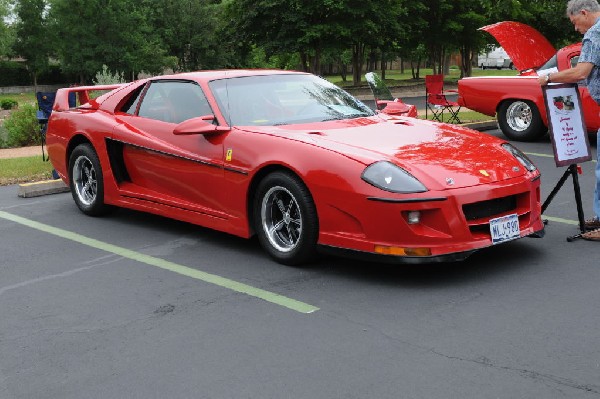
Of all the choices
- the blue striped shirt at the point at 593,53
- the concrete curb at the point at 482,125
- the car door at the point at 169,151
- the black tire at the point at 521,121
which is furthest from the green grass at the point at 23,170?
the concrete curb at the point at 482,125

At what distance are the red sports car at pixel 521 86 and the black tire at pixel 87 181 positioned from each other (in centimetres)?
688

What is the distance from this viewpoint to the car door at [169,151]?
243 inches

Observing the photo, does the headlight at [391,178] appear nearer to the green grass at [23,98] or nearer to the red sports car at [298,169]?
the red sports car at [298,169]

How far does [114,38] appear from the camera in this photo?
200 feet

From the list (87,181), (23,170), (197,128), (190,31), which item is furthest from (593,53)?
(190,31)

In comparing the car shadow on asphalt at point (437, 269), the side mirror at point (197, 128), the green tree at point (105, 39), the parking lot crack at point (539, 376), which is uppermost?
the green tree at point (105, 39)

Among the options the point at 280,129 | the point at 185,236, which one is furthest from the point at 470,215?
the point at 185,236

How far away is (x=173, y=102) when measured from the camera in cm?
674

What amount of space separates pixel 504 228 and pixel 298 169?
1.44 metres

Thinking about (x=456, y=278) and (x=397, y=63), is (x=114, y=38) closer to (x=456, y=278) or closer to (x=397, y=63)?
(x=397, y=63)

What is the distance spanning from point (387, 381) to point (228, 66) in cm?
6102

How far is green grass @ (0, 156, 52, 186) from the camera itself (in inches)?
395

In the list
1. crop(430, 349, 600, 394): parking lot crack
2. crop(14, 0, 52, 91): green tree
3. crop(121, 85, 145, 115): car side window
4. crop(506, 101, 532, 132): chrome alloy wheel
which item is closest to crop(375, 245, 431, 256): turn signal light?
crop(430, 349, 600, 394): parking lot crack

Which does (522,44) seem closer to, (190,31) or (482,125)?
(482,125)
